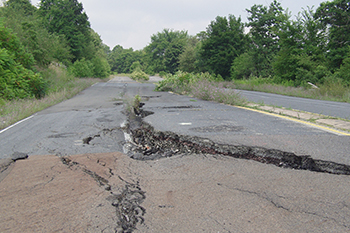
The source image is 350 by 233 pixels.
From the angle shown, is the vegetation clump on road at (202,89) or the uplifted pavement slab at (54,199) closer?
the uplifted pavement slab at (54,199)

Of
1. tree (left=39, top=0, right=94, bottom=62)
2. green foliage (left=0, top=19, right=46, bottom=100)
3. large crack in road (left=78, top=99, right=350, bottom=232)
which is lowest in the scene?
large crack in road (left=78, top=99, right=350, bottom=232)

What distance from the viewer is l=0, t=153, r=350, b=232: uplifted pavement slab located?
7.02ft

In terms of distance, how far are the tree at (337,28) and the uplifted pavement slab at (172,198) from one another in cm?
2098

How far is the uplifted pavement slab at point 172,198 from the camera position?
2.14 m

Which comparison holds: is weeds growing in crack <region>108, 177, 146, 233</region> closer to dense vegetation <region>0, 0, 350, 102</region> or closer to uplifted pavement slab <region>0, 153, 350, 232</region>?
uplifted pavement slab <region>0, 153, 350, 232</region>

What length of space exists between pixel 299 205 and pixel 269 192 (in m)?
0.32

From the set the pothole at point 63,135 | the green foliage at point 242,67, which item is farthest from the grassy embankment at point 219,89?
the green foliage at point 242,67

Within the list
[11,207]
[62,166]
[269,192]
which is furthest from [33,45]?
[269,192]

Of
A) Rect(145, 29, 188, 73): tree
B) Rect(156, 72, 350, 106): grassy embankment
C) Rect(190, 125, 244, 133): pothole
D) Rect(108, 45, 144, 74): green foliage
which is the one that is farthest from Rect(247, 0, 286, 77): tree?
Rect(108, 45, 144, 74): green foliage

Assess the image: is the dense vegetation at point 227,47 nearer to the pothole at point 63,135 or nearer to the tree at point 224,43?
the tree at point 224,43

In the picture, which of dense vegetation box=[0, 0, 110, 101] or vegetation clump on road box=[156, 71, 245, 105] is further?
vegetation clump on road box=[156, 71, 245, 105]

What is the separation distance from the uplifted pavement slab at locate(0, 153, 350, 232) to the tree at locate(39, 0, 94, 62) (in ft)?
123

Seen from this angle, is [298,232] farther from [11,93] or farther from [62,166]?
[11,93]

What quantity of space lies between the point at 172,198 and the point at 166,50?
7557 centimetres
